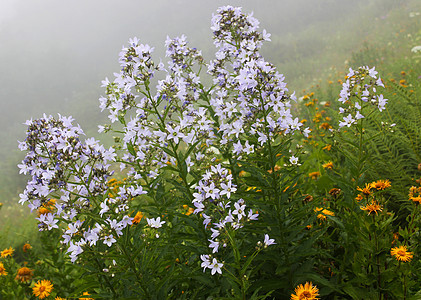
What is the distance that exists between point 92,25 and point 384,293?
47053 millimetres

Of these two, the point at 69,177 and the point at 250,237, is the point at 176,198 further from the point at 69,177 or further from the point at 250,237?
the point at 69,177

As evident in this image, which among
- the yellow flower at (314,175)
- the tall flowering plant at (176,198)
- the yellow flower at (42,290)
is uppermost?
the yellow flower at (314,175)

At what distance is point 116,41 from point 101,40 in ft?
8.46

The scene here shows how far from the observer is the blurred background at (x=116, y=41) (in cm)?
1766

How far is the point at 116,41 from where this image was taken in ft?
127

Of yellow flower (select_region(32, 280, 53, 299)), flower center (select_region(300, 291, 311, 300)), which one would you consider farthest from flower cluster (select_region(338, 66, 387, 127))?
yellow flower (select_region(32, 280, 53, 299))

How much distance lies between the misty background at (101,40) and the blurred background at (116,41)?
105 mm

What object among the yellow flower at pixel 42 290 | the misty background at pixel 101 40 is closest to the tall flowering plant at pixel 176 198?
the yellow flower at pixel 42 290

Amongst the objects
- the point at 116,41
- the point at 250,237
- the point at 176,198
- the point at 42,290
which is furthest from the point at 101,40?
the point at 250,237

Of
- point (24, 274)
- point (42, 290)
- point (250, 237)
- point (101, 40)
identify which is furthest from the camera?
point (101, 40)

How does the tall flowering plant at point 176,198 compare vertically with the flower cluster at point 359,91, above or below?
below

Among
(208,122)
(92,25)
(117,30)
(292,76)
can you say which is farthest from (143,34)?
(208,122)

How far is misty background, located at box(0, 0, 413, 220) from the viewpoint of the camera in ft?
68.4

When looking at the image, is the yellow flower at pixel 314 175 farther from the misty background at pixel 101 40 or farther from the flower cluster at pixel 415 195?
the misty background at pixel 101 40
